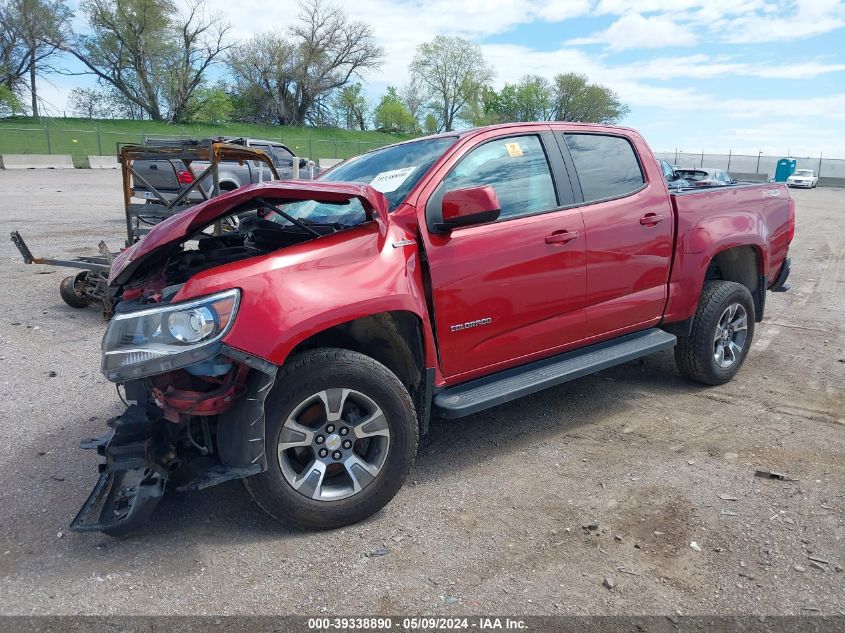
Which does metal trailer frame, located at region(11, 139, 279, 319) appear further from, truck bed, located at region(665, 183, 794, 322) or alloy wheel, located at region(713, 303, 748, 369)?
alloy wheel, located at region(713, 303, 748, 369)

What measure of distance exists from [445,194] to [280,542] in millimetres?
1938

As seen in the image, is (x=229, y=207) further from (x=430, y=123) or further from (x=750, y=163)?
(x=430, y=123)

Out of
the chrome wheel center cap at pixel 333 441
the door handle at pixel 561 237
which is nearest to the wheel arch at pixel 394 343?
the chrome wheel center cap at pixel 333 441

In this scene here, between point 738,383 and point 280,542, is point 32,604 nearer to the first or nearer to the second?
point 280,542

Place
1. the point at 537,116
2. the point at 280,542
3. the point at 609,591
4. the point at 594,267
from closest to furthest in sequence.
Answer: the point at 609,591
the point at 280,542
the point at 594,267
the point at 537,116

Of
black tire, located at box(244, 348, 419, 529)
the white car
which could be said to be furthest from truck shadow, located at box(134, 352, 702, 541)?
the white car

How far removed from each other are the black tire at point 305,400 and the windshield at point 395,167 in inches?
38.4

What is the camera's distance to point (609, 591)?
266cm

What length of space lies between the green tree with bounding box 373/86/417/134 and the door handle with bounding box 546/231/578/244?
81.2 metres

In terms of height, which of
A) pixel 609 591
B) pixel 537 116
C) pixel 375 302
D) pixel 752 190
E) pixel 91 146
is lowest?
pixel 609 591

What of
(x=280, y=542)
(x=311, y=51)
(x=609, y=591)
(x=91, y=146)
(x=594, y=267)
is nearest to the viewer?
(x=609, y=591)

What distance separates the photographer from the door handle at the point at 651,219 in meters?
4.39

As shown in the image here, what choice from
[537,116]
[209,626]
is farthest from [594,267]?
[537,116]

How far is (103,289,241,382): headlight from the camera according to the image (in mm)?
2672
